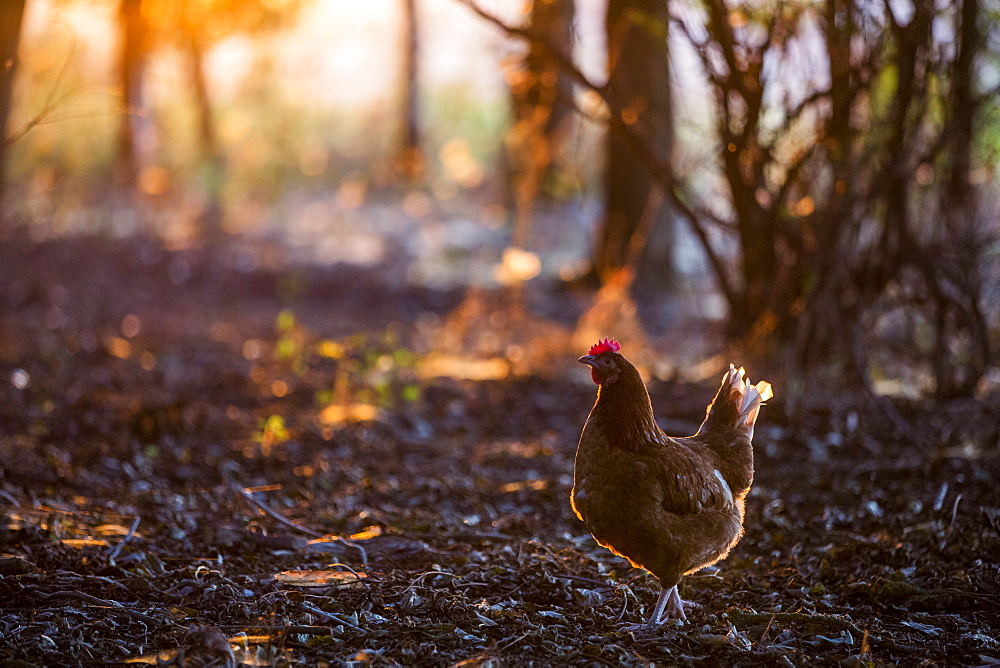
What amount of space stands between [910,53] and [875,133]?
1.62ft

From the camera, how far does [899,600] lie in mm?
3285

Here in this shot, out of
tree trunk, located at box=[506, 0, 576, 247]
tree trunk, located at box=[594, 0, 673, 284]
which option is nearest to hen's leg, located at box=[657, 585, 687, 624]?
tree trunk, located at box=[506, 0, 576, 247]

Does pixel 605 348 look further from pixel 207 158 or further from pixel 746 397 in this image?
pixel 207 158

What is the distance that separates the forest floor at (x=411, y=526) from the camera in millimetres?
2855

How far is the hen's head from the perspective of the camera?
3203 mm

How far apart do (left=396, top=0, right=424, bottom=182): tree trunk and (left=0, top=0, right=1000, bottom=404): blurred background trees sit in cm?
6

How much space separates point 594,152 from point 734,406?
460 inches

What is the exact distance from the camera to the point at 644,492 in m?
3.04

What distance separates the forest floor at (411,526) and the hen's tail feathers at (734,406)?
62 centimetres

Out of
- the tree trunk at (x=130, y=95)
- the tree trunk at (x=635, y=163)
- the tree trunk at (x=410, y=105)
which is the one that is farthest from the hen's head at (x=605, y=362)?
the tree trunk at (x=410, y=105)

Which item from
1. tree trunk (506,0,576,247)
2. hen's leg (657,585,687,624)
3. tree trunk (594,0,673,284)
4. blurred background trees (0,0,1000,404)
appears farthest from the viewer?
tree trunk (594,0,673,284)

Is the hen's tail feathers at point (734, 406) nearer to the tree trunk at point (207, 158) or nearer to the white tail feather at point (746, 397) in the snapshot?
the white tail feather at point (746, 397)

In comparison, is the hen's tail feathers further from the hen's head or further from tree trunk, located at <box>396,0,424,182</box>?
tree trunk, located at <box>396,0,424,182</box>

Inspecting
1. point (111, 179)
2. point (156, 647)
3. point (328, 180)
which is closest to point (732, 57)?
point (156, 647)
